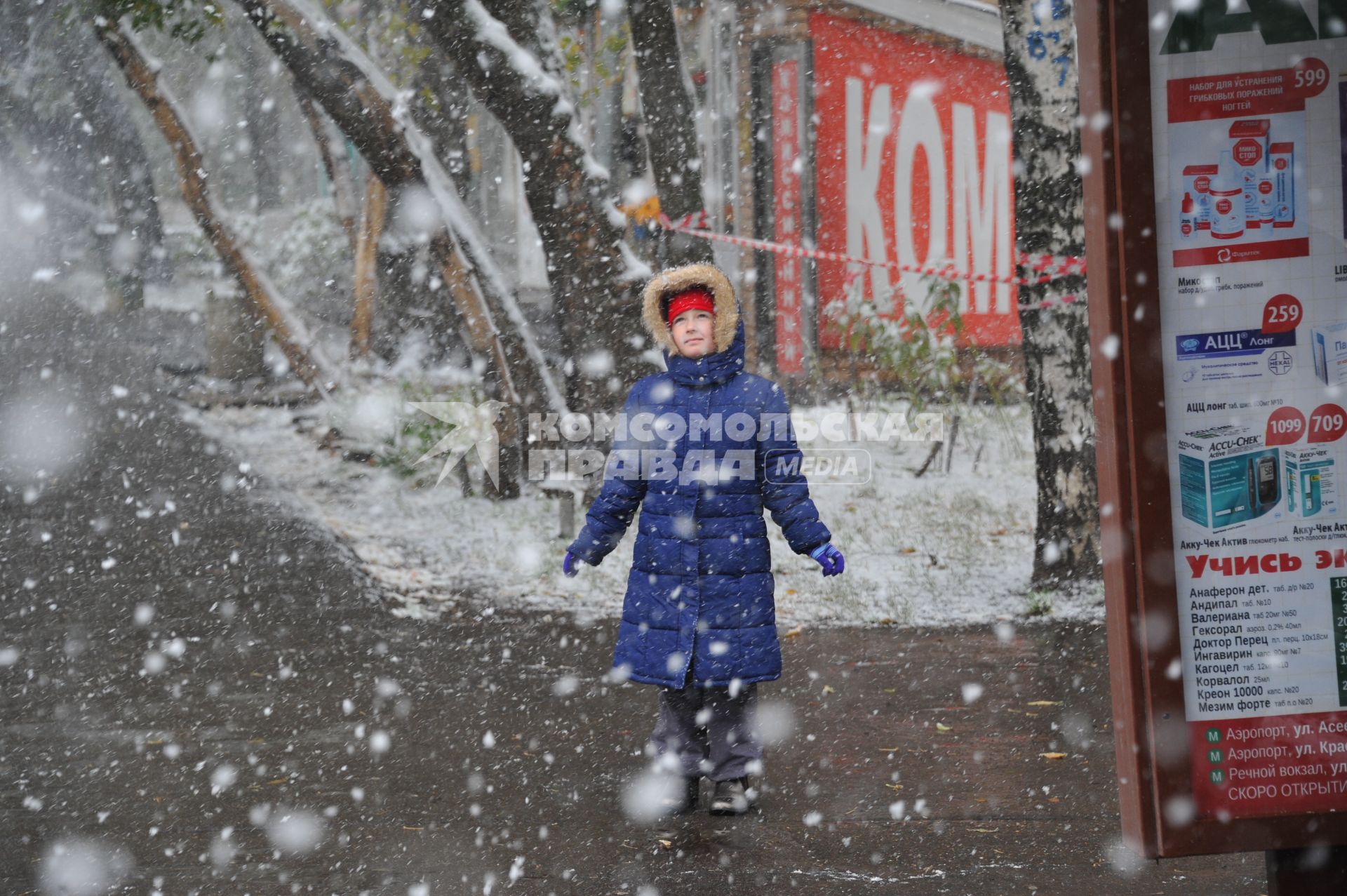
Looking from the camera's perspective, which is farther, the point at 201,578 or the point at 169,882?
the point at 201,578

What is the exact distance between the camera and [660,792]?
4.35 metres

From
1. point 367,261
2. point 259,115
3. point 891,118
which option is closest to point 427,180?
point 367,261

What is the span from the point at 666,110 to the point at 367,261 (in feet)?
15.0

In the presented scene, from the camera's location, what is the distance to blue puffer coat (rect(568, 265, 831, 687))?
4.21 meters

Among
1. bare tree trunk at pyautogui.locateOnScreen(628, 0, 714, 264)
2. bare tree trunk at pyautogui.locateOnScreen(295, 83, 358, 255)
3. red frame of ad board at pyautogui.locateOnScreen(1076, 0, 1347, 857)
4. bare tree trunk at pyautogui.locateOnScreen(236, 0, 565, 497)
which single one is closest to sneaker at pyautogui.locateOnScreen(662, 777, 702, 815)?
red frame of ad board at pyautogui.locateOnScreen(1076, 0, 1347, 857)

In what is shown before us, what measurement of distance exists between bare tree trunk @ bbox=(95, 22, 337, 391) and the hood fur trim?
27.6ft

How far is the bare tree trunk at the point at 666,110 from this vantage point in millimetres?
9484

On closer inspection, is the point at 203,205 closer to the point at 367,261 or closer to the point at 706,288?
the point at 367,261

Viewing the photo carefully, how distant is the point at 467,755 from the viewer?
4.90 metres

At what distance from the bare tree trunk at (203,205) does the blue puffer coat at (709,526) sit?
851 cm

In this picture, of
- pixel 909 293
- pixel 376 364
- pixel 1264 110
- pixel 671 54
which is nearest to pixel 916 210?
pixel 909 293

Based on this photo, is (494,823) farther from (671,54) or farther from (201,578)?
(671,54)

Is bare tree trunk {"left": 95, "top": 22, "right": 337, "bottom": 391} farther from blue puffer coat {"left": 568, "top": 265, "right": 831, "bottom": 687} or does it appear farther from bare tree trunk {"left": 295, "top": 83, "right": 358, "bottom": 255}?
blue puffer coat {"left": 568, "top": 265, "right": 831, "bottom": 687}

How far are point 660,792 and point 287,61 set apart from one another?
607 cm
